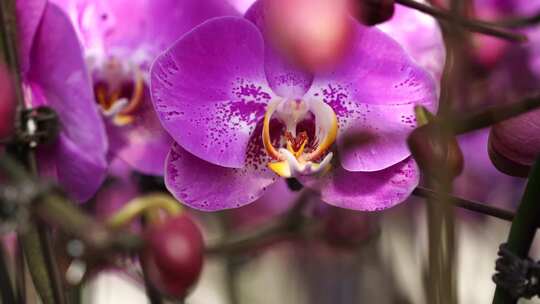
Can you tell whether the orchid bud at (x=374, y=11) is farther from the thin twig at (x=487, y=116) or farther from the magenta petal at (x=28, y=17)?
the magenta petal at (x=28, y=17)

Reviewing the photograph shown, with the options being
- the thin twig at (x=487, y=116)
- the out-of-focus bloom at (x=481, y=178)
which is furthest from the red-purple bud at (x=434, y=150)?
the out-of-focus bloom at (x=481, y=178)

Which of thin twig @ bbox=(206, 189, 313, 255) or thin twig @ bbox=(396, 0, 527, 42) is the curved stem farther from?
thin twig @ bbox=(206, 189, 313, 255)

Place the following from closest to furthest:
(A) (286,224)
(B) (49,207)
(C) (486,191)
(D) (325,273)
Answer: (B) (49,207), (A) (286,224), (C) (486,191), (D) (325,273)

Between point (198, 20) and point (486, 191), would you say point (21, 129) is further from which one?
point (486, 191)

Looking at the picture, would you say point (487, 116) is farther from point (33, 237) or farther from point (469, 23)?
point (33, 237)

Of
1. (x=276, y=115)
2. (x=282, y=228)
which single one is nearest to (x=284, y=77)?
(x=276, y=115)

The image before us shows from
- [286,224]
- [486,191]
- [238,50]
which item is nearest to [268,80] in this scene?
[238,50]
